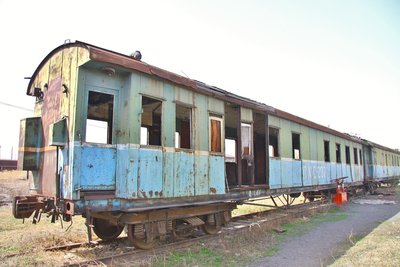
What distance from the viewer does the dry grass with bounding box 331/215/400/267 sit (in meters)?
5.47

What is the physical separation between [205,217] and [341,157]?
38.4ft

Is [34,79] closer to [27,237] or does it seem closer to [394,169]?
[27,237]

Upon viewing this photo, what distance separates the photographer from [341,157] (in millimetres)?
16750

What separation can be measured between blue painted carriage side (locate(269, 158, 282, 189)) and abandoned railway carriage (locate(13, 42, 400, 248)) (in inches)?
44.4

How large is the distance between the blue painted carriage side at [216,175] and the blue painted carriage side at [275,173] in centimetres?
264

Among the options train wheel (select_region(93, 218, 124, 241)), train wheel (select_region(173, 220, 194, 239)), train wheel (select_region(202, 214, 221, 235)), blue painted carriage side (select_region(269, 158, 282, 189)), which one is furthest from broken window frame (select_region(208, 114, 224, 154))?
train wheel (select_region(93, 218, 124, 241))

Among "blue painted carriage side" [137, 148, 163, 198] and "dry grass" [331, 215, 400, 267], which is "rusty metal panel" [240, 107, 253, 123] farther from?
"dry grass" [331, 215, 400, 267]

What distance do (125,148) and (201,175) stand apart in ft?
7.26

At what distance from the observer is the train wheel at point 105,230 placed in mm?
7157

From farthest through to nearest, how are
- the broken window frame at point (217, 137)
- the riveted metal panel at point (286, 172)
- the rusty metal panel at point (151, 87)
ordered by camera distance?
the riveted metal panel at point (286, 172)
the broken window frame at point (217, 137)
the rusty metal panel at point (151, 87)

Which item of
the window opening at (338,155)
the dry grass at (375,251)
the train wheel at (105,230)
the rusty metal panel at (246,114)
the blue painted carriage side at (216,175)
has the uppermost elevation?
the rusty metal panel at (246,114)

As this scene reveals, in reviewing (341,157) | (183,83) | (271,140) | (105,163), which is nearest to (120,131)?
(105,163)

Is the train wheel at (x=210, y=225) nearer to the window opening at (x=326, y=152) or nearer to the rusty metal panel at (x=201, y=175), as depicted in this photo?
the rusty metal panel at (x=201, y=175)

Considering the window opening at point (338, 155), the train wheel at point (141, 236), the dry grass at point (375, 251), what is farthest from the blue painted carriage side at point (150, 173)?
the window opening at point (338, 155)
